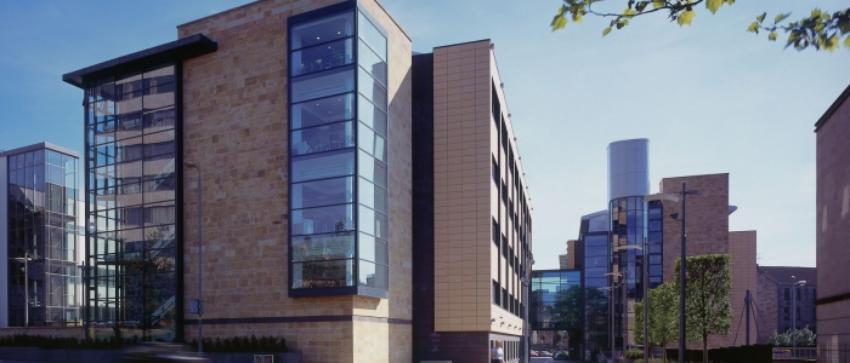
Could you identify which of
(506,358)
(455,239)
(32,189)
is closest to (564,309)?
(506,358)

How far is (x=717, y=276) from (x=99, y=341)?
31760mm

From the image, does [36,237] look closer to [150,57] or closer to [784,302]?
[150,57]

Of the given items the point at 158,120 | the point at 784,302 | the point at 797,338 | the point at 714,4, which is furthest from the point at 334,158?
the point at 784,302

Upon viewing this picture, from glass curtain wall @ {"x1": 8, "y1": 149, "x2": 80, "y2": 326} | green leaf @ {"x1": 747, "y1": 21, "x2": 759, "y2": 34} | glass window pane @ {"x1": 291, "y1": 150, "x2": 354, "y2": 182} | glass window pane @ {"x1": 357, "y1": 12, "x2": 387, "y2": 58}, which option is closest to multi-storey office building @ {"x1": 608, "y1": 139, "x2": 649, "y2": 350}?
glass window pane @ {"x1": 357, "y1": 12, "x2": 387, "y2": 58}

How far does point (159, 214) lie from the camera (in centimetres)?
3064

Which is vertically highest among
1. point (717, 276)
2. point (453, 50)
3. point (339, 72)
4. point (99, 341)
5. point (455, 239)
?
point (453, 50)

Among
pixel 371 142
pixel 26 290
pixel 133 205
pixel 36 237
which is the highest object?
pixel 371 142

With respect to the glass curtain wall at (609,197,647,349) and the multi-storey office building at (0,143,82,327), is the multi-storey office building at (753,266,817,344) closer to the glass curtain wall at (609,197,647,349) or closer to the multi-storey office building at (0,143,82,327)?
the glass curtain wall at (609,197,647,349)

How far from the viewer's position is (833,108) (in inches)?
1157

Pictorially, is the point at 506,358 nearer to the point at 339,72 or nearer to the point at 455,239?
the point at 455,239

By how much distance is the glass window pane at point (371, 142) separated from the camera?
88.5 ft

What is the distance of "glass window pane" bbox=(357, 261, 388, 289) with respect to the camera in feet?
86.0

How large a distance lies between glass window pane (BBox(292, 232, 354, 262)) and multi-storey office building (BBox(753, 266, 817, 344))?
92.8m

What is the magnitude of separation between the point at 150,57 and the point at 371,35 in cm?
1094
